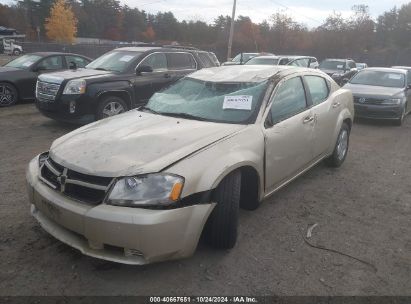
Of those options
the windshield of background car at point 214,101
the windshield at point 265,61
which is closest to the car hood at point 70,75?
the windshield of background car at point 214,101

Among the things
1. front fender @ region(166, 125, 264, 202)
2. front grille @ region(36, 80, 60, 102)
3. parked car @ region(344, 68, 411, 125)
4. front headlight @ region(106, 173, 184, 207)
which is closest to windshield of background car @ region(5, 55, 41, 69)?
front grille @ region(36, 80, 60, 102)

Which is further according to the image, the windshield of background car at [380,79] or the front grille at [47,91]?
the windshield of background car at [380,79]

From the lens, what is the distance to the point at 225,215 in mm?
3215

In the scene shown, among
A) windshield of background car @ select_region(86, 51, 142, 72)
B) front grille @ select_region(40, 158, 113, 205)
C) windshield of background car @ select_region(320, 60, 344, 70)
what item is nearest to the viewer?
front grille @ select_region(40, 158, 113, 205)

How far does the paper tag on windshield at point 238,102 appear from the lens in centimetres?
396

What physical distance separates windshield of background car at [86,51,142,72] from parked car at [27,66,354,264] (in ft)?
13.2

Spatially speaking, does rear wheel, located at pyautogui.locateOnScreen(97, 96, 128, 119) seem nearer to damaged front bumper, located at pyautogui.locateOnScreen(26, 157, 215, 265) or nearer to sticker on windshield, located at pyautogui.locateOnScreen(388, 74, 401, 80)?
damaged front bumper, located at pyautogui.locateOnScreen(26, 157, 215, 265)

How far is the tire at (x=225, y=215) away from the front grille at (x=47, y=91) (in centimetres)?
551

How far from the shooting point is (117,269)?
3156 millimetres

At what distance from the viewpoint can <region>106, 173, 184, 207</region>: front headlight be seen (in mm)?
2848

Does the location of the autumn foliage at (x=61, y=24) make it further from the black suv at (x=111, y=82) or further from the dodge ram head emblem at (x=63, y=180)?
the dodge ram head emblem at (x=63, y=180)

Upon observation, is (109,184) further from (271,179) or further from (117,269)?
(271,179)

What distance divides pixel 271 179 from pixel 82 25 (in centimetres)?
9772

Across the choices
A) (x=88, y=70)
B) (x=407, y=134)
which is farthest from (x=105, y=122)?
(x=407, y=134)
